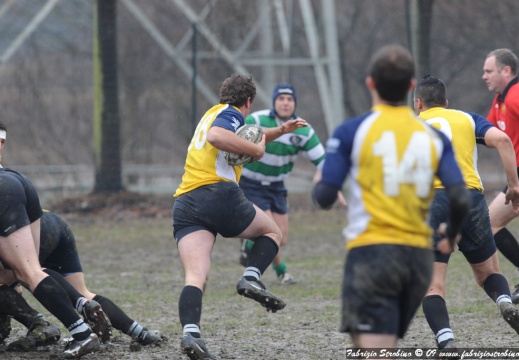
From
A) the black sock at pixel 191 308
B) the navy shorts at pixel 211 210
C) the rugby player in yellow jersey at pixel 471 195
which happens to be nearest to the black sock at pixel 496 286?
the rugby player in yellow jersey at pixel 471 195

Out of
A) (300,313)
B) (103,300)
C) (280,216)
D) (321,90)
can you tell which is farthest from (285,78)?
(103,300)

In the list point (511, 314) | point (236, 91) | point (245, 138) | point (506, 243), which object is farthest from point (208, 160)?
point (506, 243)

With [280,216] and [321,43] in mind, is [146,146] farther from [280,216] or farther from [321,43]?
[280,216]

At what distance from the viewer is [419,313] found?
25.1 ft

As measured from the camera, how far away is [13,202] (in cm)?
572

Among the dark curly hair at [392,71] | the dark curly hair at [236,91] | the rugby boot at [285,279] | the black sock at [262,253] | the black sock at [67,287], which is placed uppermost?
the dark curly hair at [392,71]

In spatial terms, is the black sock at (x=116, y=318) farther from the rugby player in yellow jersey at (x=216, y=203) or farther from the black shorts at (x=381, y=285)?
the black shorts at (x=381, y=285)

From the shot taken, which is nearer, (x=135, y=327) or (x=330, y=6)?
(x=135, y=327)

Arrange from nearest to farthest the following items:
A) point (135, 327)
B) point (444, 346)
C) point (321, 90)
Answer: point (444, 346), point (135, 327), point (321, 90)

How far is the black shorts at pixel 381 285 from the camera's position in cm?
406

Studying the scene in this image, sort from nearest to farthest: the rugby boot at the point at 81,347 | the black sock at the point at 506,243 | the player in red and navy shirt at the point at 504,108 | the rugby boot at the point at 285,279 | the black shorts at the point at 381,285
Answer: the black shorts at the point at 381,285, the rugby boot at the point at 81,347, the player in red and navy shirt at the point at 504,108, the black sock at the point at 506,243, the rugby boot at the point at 285,279

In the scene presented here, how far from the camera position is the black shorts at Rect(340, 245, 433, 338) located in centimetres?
406

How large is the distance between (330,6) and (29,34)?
564 cm

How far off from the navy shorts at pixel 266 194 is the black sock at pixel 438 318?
3.52 m
